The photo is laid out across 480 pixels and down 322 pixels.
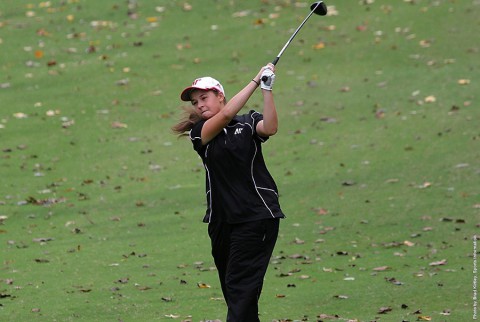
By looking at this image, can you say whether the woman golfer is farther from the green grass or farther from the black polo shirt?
the green grass

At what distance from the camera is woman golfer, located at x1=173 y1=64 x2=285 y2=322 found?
21.7 feet

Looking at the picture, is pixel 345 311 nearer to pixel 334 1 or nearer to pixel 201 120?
pixel 201 120

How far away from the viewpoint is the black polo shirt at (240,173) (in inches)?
261

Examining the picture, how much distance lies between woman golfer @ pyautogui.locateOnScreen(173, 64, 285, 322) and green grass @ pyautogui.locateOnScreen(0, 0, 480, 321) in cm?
231

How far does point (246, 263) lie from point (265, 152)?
1000 centimetres

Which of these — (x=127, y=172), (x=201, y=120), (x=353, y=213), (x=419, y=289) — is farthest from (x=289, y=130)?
(x=201, y=120)

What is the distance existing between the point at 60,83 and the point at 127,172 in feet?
17.7

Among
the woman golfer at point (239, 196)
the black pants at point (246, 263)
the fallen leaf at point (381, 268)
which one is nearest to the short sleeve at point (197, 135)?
the woman golfer at point (239, 196)

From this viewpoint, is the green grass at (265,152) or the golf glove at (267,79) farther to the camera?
the green grass at (265,152)

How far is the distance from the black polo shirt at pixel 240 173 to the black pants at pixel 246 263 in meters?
0.08

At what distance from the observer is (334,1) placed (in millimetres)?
24203

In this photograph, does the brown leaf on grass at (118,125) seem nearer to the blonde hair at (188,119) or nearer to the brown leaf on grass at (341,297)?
the brown leaf on grass at (341,297)

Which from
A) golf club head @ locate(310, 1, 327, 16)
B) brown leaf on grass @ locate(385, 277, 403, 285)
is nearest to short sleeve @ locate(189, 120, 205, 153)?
golf club head @ locate(310, 1, 327, 16)

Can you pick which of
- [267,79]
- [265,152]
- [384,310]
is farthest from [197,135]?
[265,152]
